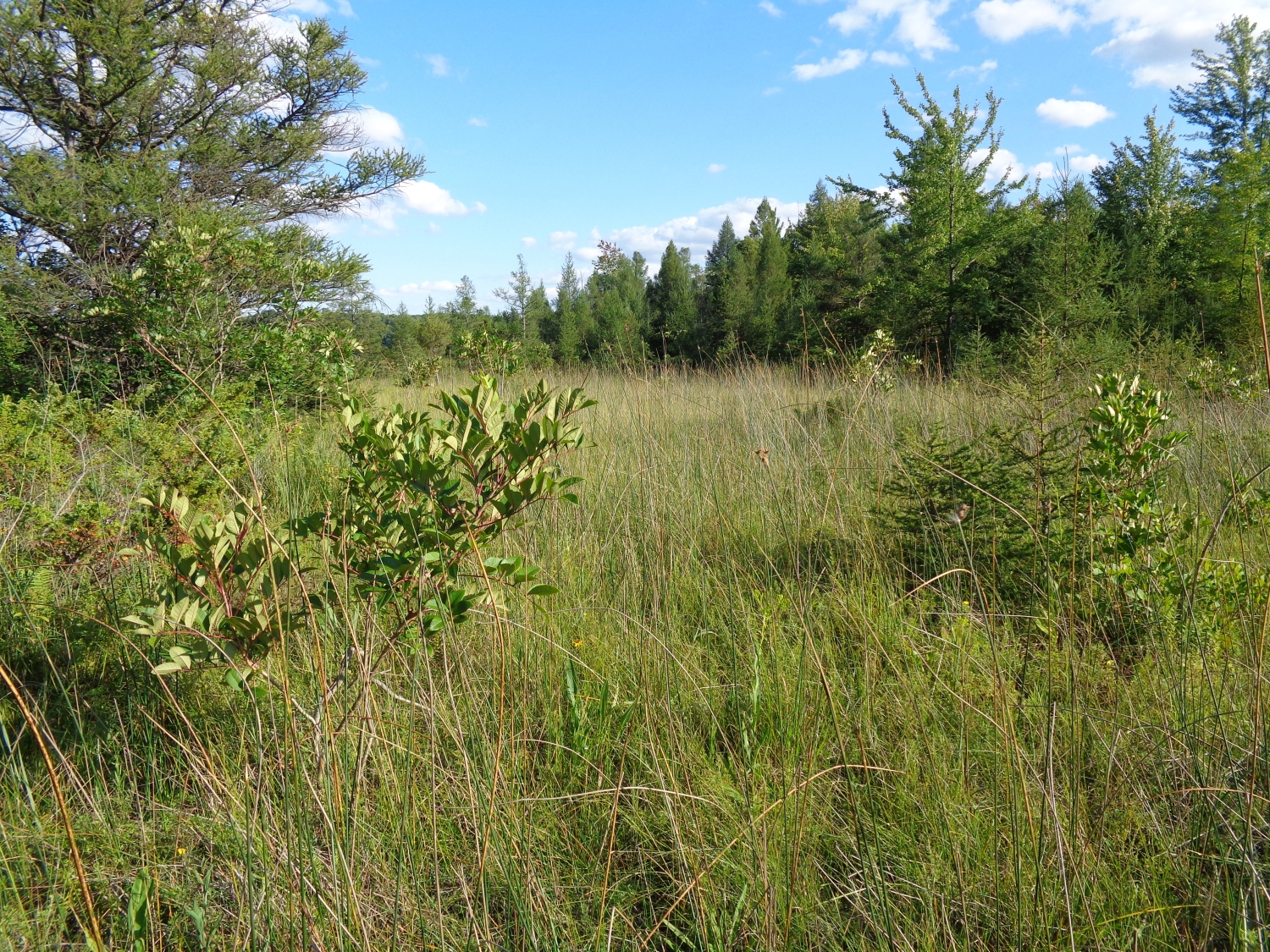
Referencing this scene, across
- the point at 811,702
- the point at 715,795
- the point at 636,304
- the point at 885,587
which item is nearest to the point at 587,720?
the point at 715,795

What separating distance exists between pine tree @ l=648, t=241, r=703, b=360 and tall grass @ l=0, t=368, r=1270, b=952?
1986cm

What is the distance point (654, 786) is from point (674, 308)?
81.7 feet

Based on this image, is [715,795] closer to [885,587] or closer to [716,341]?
[885,587]

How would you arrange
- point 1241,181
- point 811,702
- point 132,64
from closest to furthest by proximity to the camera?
point 811,702
point 132,64
point 1241,181

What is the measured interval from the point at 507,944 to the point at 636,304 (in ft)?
108

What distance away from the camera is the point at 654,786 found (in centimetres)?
163

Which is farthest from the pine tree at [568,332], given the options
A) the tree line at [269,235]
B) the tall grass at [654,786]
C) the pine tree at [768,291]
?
the tall grass at [654,786]

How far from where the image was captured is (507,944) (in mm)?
1239

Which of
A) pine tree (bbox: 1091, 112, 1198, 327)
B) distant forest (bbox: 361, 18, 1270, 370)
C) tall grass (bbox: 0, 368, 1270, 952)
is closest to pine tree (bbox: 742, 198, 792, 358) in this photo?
distant forest (bbox: 361, 18, 1270, 370)

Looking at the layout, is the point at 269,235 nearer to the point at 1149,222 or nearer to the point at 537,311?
the point at 1149,222

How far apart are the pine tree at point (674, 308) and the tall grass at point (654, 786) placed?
19.9 m

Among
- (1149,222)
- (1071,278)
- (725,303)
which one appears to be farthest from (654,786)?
(725,303)

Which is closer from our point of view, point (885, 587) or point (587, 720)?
point (587, 720)

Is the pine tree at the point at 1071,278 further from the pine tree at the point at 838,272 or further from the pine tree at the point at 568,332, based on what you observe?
the pine tree at the point at 568,332
